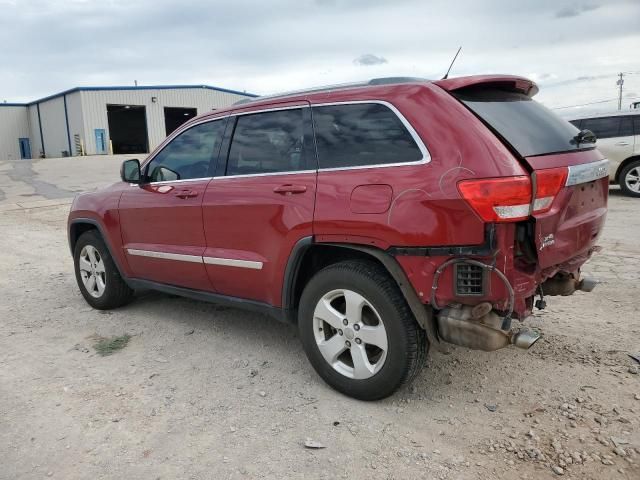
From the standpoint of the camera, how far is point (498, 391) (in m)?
3.30

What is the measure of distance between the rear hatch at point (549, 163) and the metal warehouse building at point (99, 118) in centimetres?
3489

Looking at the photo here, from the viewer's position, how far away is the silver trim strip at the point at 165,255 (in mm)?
4062

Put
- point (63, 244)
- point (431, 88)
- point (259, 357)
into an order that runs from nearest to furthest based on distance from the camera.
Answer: point (431, 88) → point (259, 357) → point (63, 244)

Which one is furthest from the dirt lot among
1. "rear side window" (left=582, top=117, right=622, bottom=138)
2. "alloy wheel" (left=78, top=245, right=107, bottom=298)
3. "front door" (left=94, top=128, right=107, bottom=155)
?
"front door" (left=94, top=128, right=107, bottom=155)

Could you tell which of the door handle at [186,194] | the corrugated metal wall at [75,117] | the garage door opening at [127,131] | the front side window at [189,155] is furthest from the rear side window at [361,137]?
the garage door opening at [127,131]

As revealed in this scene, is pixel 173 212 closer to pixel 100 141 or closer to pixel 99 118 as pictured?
pixel 100 141

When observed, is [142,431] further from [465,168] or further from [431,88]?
[431,88]

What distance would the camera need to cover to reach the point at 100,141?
35125 millimetres

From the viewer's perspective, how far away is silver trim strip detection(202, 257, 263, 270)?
362 centimetres

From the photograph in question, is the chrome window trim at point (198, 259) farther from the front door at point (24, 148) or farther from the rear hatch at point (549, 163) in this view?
the front door at point (24, 148)

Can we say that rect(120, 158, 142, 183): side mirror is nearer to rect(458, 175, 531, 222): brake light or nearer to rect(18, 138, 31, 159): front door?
rect(458, 175, 531, 222): brake light

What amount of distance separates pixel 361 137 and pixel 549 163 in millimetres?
1048

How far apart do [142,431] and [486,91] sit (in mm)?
2787

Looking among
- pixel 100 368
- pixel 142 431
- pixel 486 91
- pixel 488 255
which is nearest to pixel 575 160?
pixel 486 91
